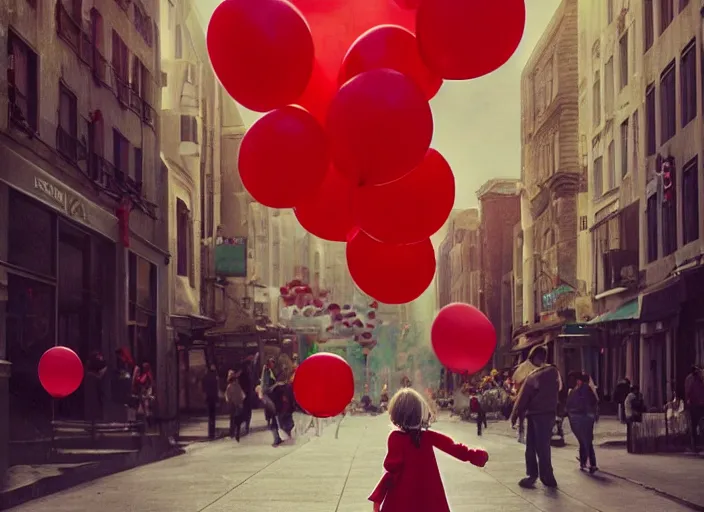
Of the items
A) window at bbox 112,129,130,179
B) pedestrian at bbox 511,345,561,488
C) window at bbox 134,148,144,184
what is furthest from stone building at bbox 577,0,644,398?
pedestrian at bbox 511,345,561,488

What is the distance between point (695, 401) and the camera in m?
21.1

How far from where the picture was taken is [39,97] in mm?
20734

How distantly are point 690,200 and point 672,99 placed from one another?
3.11 metres

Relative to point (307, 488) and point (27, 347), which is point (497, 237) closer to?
point (27, 347)

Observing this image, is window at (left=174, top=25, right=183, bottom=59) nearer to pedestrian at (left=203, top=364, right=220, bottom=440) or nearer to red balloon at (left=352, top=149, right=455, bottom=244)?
pedestrian at (left=203, top=364, right=220, bottom=440)

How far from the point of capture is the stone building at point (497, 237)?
83.0 metres

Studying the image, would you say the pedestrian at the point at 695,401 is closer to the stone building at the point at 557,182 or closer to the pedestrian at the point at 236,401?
the pedestrian at the point at 236,401

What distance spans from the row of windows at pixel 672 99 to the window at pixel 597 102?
Answer: 26.6ft

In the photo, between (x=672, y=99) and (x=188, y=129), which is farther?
(x=188, y=129)

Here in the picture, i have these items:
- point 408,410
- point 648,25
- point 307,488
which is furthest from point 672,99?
point 408,410

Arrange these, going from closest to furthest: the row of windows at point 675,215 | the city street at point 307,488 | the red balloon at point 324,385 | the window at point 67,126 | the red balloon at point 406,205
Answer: the red balloon at point 406,205 < the red balloon at point 324,385 < the city street at point 307,488 < the window at point 67,126 < the row of windows at point 675,215

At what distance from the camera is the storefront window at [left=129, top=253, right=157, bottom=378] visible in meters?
29.2

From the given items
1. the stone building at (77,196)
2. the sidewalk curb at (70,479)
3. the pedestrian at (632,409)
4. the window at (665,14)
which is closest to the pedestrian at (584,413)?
the pedestrian at (632,409)

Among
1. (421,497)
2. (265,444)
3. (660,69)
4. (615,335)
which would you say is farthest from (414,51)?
(615,335)
